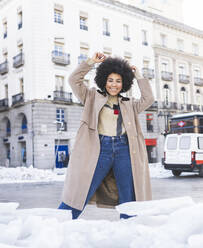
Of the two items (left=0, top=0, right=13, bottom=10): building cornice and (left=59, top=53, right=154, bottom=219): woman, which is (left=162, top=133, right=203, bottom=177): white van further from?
(left=0, top=0, right=13, bottom=10): building cornice

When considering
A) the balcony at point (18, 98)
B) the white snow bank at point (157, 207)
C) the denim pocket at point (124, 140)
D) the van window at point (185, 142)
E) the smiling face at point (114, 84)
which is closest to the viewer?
the white snow bank at point (157, 207)

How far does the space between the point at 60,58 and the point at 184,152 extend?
13.4 metres

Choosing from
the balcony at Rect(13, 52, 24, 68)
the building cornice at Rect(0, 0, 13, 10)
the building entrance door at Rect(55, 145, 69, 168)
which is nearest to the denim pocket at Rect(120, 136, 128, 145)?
the building entrance door at Rect(55, 145, 69, 168)

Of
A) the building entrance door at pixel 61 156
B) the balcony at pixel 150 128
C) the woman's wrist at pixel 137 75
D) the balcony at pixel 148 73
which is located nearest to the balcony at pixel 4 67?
the building entrance door at pixel 61 156

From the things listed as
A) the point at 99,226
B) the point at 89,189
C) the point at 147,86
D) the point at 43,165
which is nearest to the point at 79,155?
the point at 89,189

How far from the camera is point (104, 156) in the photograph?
2982 mm

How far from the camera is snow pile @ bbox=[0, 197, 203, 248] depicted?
3.43 ft

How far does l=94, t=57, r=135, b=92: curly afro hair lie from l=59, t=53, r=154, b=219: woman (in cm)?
19

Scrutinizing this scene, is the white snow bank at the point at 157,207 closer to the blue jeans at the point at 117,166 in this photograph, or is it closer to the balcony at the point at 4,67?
the blue jeans at the point at 117,166

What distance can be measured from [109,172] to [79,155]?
33 cm

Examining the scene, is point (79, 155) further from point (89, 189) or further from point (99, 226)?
point (99, 226)

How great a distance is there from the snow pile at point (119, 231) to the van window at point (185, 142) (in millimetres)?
13847

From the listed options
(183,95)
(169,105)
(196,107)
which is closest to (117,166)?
(169,105)

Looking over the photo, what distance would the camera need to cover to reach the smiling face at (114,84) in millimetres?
3271
